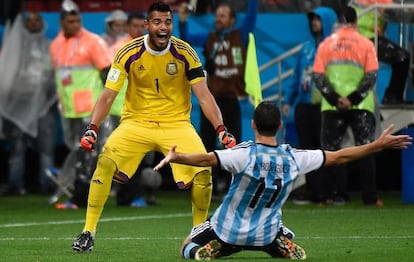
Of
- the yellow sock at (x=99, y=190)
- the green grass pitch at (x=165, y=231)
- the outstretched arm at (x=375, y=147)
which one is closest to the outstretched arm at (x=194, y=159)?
the outstretched arm at (x=375, y=147)

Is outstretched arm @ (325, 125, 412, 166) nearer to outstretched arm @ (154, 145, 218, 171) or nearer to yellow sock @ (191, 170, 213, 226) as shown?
outstretched arm @ (154, 145, 218, 171)

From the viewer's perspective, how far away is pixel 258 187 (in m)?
10.7

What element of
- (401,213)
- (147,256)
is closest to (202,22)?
(401,213)

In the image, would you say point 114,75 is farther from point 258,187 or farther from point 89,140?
point 258,187

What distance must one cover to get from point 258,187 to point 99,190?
2.23 metres

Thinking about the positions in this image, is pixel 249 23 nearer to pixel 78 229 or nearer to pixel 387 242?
pixel 78 229

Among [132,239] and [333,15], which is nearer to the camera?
[132,239]

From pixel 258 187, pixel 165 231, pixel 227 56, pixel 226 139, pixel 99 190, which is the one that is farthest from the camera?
pixel 227 56

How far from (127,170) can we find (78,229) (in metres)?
2.80

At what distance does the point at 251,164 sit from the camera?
10.6 m

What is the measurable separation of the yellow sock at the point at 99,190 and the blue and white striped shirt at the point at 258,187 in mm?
1823

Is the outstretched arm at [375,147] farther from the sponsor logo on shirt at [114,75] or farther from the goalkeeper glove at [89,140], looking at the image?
the sponsor logo on shirt at [114,75]

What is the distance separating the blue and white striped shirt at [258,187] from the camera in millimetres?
10633

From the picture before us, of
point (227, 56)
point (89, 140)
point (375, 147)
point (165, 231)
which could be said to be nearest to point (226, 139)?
point (89, 140)
